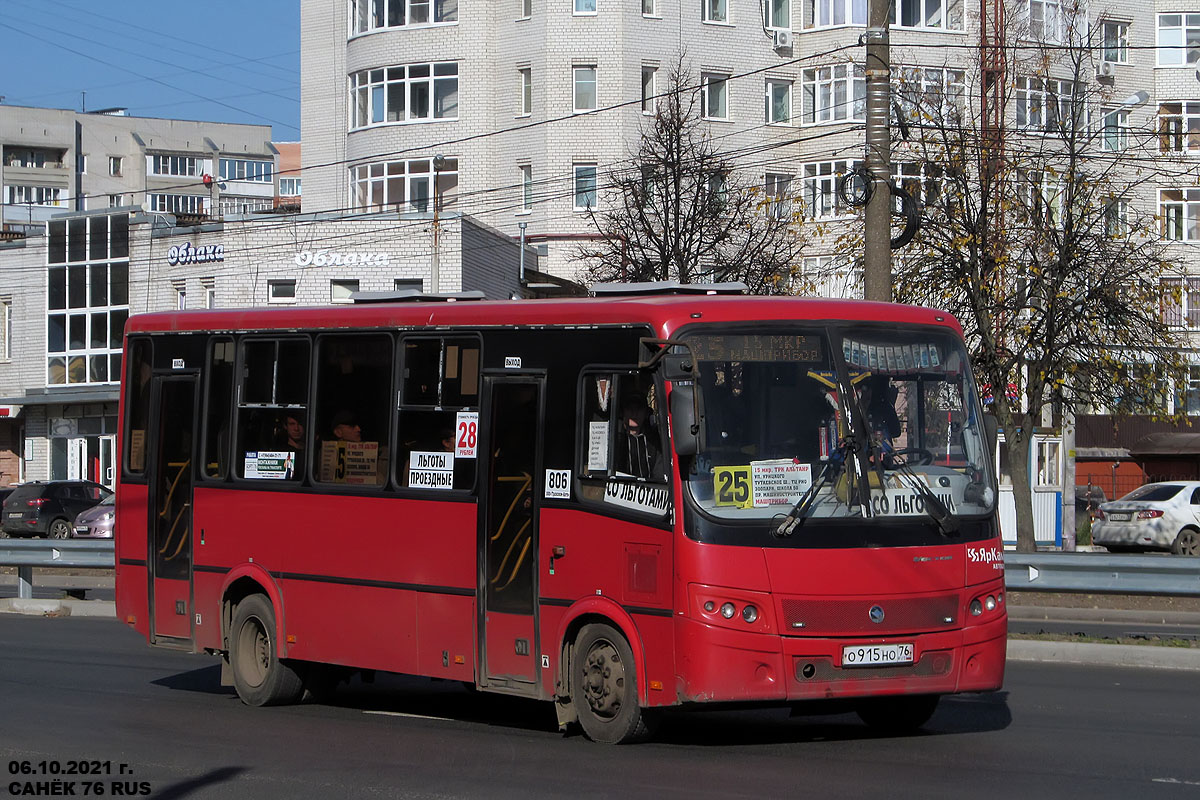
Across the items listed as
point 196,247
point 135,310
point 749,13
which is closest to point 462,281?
point 196,247

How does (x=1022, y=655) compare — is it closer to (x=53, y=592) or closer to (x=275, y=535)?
(x=275, y=535)

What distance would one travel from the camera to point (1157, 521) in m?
33.8

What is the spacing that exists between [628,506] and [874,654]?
1681 millimetres

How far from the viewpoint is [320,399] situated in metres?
12.2

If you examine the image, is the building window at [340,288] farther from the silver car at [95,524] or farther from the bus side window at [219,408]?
the bus side window at [219,408]

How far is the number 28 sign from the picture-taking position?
10.9 m

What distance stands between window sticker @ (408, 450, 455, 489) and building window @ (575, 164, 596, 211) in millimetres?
41190

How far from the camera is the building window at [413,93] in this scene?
5394 cm

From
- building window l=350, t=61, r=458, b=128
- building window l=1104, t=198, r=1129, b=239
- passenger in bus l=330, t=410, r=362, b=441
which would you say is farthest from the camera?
building window l=350, t=61, r=458, b=128

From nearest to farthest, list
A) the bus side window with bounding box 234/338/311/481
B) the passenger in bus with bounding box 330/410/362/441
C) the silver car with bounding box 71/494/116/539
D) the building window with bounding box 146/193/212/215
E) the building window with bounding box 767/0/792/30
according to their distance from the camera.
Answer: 1. the passenger in bus with bounding box 330/410/362/441
2. the bus side window with bounding box 234/338/311/481
3. the silver car with bounding box 71/494/116/539
4. the building window with bounding box 767/0/792/30
5. the building window with bounding box 146/193/212/215

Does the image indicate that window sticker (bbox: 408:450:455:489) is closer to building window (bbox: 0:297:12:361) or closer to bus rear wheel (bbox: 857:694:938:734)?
→ bus rear wheel (bbox: 857:694:938:734)

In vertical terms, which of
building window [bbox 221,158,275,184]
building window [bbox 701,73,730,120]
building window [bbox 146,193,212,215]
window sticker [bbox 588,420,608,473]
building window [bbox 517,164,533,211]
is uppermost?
building window [bbox 221,158,275,184]

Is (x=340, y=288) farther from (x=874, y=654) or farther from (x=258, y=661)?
(x=874, y=654)

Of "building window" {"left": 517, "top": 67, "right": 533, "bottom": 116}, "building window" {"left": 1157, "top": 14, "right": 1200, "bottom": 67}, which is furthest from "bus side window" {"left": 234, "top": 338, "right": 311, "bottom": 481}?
"building window" {"left": 1157, "top": 14, "right": 1200, "bottom": 67}
